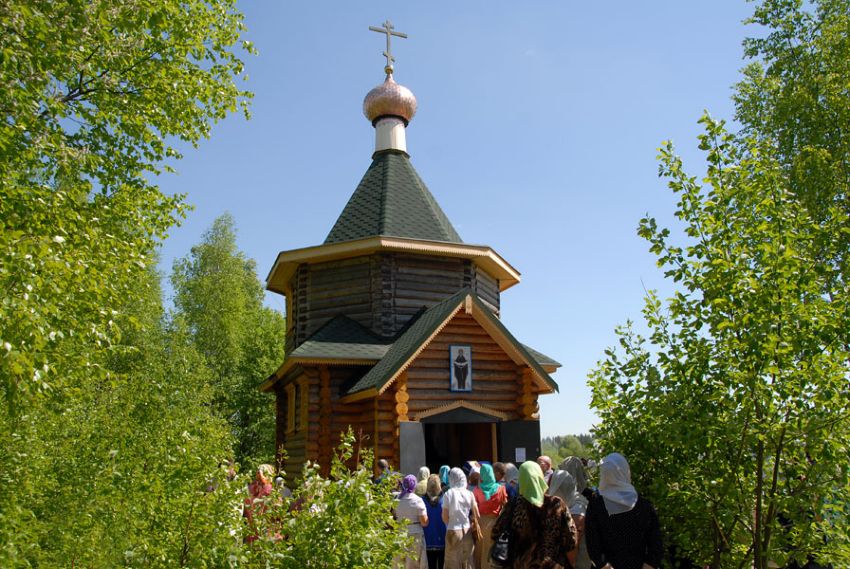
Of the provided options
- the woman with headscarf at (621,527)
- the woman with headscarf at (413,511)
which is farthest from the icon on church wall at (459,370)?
the woman with headscarf at (621,527)

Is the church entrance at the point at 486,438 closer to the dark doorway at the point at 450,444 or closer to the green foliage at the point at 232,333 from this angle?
the dark doorway at the point at 450,444

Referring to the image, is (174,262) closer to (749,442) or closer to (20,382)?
(20,382)

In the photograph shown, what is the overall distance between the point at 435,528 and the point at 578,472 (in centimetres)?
285

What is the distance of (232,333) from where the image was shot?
34344mm

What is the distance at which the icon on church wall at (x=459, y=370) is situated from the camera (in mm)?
15391

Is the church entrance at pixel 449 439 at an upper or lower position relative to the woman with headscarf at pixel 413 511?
upper

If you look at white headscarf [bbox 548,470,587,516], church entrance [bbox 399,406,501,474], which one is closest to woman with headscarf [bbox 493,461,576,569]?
white headscarf [bbox 548,470,587,516]

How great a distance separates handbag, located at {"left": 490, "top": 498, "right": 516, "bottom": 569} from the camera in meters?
5.65

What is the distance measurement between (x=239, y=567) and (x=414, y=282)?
43.7 feet

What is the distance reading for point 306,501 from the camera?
5406 millimetres

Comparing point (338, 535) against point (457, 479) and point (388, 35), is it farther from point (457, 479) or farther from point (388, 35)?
point (388, 35)

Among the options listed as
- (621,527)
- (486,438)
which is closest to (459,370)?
(486,438)

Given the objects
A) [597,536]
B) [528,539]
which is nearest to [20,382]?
[528,539]

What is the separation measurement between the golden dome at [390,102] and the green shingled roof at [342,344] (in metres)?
7.89
